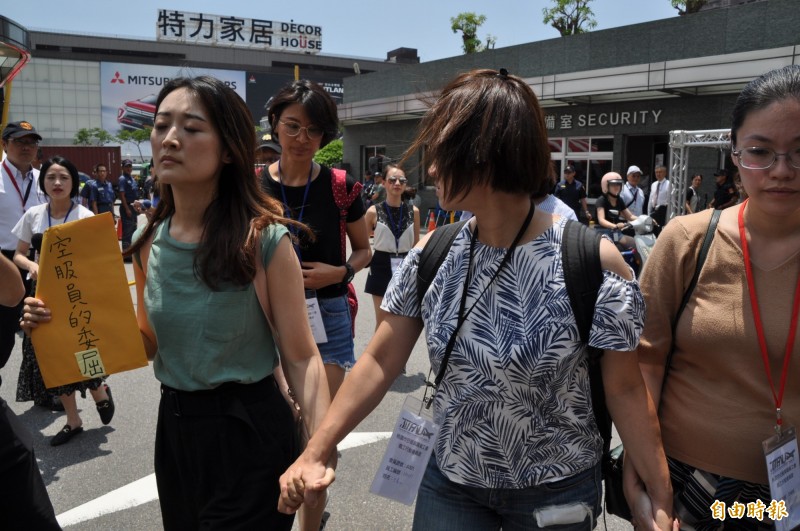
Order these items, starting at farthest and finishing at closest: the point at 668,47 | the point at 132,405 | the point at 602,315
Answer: the point at 668,47 → the point at 132,405 → the point at 602,315

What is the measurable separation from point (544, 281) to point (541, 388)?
0.87ft

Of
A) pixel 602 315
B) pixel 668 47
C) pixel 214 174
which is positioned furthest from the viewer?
pixel 668 47

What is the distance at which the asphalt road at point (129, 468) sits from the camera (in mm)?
3641

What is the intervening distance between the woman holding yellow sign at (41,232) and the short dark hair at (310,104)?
232 centimetres

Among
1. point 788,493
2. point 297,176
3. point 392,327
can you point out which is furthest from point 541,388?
point 297,176

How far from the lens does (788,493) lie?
1.79 metres

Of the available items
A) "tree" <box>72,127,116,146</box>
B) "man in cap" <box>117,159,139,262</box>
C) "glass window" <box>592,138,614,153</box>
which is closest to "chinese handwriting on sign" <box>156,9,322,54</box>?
"tree" <box>72,127,116,146</box>

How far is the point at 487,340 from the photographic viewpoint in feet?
5.74

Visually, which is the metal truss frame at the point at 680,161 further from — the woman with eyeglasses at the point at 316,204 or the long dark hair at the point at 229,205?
the long dark hair at the point at 229,205

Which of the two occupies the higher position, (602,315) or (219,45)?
(219,45)

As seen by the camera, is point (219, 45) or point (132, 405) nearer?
point (132, 405)

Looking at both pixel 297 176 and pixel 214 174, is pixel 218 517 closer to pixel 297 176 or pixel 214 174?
pixel 214 174

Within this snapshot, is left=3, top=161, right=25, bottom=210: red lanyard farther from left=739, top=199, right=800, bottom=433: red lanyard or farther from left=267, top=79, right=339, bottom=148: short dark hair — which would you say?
left=739, top=199, right=800, bottom=433: red lanyard

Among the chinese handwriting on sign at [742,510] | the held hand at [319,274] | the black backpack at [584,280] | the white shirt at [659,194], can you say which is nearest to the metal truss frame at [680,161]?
the white shirt at [659,194]
